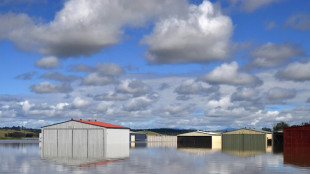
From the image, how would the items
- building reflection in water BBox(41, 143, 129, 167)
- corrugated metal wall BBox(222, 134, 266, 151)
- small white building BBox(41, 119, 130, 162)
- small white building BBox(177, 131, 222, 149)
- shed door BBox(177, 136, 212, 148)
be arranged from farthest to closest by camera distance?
shed door BBox(177, 136, 212, 148) → small white building BBox(177, 131, 222, 149) → corrugated metal wall BBox(222, 134, 266, 151) → small white building BBox(41, 119, 130, 162) → building reflection in water BBox(41, 143, 129, 167)

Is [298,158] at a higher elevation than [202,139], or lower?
higher

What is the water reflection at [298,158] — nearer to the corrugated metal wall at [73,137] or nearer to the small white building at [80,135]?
the small white building at [80,135]

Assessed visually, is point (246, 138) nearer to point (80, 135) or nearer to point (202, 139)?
point (202, 139)

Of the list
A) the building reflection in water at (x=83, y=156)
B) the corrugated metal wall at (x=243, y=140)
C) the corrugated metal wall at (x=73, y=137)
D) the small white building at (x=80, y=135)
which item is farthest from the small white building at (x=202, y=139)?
the building reflection in water at (x=83, y=156)

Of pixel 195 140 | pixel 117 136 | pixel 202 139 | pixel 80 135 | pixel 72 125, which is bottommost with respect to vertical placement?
pixel 195 140

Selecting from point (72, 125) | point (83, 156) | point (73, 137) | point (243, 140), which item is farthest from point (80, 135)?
point (243, 140)

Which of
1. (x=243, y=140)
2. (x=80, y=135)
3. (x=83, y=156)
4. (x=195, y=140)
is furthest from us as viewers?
(x=195, y=140)

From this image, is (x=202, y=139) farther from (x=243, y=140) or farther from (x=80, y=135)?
(x=80, y=135)

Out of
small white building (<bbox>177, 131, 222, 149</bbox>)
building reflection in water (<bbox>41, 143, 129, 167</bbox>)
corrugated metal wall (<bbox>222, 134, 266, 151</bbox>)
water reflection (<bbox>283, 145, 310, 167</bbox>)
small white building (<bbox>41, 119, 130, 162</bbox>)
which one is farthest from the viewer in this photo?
small white building (<bbox>177, 131, 222, 149</bbox>)

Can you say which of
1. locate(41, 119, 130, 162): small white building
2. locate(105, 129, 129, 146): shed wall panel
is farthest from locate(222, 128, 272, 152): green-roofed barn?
locate(41, 119, 130, 162): small white building

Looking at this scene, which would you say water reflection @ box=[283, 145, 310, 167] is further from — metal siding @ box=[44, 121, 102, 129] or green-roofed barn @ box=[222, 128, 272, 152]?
metal siding @ box=[44, 121, 102, 129]

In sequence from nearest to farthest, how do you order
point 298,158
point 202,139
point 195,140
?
1. point 298,158
2. point 202,139
3. point 195,140

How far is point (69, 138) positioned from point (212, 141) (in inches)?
1877

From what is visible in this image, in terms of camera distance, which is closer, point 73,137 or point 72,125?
point 73,137
